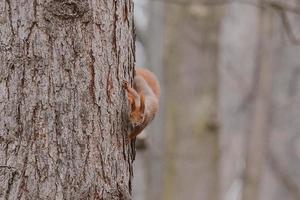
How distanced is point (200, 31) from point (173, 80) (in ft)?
1.44

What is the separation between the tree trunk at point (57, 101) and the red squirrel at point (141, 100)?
0.24ft

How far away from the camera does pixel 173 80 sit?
6152mm

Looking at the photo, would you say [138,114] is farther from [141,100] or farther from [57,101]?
[57,101]

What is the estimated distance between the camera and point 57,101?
1.85 metres

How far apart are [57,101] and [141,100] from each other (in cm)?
26

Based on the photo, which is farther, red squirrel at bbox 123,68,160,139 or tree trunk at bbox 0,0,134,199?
red squirrel at bbox 123,68,160,139

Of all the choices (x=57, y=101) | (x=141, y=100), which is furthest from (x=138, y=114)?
(x=57, y=101)

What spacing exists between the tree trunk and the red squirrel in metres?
0.07

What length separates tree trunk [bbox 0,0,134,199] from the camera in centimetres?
182

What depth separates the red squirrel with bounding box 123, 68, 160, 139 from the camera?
2000 mm

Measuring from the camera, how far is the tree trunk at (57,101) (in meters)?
1.82

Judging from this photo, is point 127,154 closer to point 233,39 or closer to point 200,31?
point 200,31

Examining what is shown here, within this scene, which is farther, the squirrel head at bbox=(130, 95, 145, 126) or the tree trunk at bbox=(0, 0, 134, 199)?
the squirrel head at bbox=(130, 95, 145, 126)

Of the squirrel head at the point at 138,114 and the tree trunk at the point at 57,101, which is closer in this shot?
the tree trunk at the point at 57,101
